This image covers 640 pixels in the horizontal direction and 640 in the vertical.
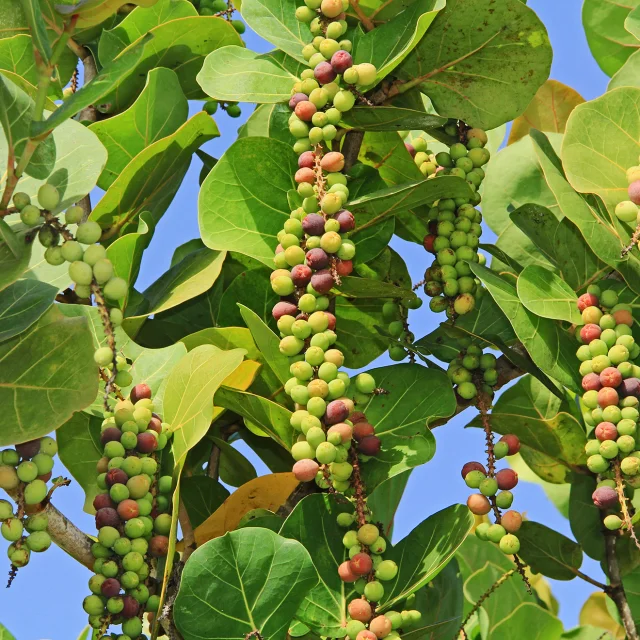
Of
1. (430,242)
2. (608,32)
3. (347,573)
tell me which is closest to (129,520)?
(347,573)

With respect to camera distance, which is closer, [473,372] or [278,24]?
[473,372]

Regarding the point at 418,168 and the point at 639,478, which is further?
the point at 418,168

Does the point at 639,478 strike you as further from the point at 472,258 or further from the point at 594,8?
the point at 594,8

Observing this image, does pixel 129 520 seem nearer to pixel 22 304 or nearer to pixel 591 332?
pixel 22 304

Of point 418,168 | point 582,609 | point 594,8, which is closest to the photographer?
point 418,168

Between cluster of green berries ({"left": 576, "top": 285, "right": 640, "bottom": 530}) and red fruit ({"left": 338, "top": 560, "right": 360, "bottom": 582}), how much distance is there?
0.46 meters

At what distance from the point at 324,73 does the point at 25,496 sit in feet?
2.90

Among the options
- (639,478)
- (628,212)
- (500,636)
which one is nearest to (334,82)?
(628,212)

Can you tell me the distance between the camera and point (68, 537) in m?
1.64

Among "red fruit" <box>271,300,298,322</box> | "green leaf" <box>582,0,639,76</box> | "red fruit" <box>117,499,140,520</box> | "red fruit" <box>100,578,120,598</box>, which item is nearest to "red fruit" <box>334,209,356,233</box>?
"red fruit" <box>271,300,298,322</box>

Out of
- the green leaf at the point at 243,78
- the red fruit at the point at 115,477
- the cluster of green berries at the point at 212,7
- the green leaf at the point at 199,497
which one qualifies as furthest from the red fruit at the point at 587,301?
the cluster of green berries at the point at 212,7

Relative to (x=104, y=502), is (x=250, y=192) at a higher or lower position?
higher

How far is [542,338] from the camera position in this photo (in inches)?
72.4

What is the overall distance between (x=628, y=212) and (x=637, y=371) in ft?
0.94
